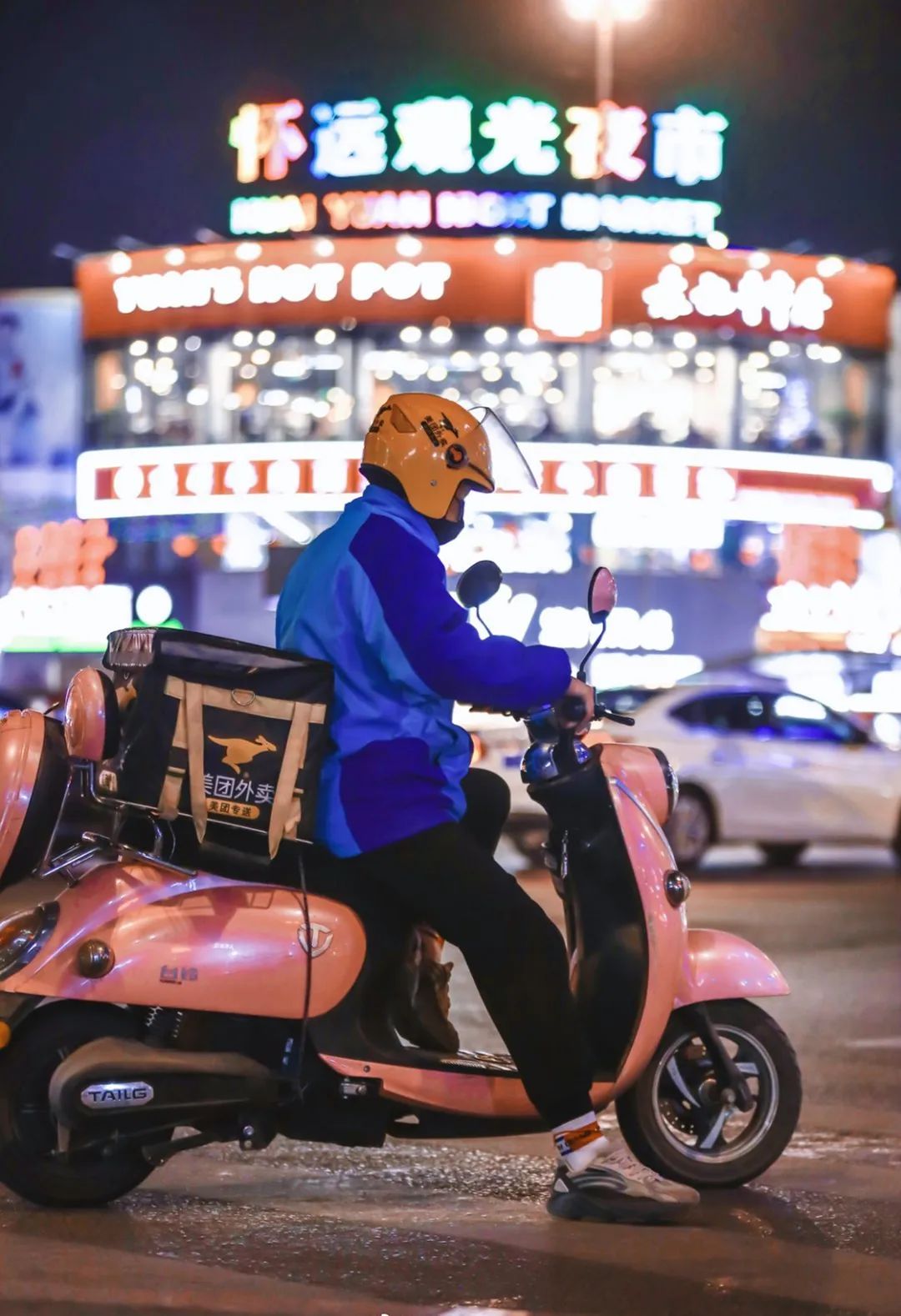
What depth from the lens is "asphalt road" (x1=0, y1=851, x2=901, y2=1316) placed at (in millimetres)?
4094

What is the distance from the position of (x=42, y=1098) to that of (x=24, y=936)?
1.26 ft

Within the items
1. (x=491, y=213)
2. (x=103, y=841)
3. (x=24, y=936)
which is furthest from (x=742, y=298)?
(x=24, y=936)

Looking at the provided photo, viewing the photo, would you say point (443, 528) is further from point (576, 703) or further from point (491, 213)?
point (491, 213)

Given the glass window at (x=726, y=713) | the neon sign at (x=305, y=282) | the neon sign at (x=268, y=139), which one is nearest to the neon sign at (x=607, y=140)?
the neon sign at (x=305, y=282)

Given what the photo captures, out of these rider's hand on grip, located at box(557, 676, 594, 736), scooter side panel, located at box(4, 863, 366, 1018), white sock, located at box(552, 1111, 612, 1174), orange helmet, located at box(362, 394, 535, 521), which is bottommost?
white sock, located at box(552, 1111, 612, 1174)

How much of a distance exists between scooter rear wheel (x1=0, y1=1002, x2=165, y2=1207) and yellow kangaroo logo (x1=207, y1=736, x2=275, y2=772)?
69 cm

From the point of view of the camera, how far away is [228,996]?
15.1 ft

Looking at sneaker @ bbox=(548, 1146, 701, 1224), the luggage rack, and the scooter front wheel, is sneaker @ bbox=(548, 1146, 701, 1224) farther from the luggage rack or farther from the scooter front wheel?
the luggage rack

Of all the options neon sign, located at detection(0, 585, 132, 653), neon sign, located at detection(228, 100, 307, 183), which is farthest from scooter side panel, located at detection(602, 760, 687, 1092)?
neon sign, located at detection(0, 585, 132, 653)

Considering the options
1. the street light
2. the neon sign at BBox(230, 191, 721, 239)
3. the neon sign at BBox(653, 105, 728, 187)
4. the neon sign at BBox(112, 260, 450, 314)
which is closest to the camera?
the street light

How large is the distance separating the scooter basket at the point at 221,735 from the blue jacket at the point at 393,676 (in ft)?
0.34

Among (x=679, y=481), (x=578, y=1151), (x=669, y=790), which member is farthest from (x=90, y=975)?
(x=679, y=481)

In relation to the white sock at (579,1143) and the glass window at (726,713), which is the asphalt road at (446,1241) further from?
the glass window at (726,713)

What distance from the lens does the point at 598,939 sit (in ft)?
16.6
